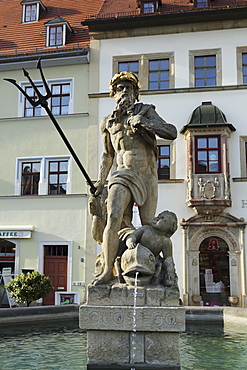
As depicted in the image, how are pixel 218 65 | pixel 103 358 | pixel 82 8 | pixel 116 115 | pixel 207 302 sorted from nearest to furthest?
pixel 103 358
pixel 116 115
pixel 207 302
pixel 218 65
pixel 82 8

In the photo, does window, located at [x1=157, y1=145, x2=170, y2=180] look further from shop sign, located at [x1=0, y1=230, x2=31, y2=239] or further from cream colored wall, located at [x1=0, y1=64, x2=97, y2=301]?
shop sign, located at [x1=0, y1=230, x2=31, y2=239]

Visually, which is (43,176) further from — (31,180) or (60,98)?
(60,98)

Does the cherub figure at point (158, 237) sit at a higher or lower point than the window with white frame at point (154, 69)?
lower

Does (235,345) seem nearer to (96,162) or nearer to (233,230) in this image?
(233,230)

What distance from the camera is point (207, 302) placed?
17406 mm

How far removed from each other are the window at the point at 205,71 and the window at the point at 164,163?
2.82 meters

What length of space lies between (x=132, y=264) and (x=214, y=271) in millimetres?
13868

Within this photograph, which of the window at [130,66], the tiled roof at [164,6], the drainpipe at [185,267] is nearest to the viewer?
the drainpipe at [185,267]

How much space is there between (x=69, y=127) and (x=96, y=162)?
1952 mm

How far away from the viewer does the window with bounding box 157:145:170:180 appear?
60.3ft

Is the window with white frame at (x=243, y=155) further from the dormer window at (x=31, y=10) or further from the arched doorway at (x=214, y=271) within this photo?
the dormer window at (x=31, y=10)

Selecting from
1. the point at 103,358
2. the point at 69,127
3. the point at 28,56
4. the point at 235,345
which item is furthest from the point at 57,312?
the point at 28,56

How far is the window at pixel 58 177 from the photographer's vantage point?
19.1 m

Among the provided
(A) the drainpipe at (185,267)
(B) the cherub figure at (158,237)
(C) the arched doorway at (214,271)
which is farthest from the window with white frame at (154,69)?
(B) the cherub figure at (158,237)
